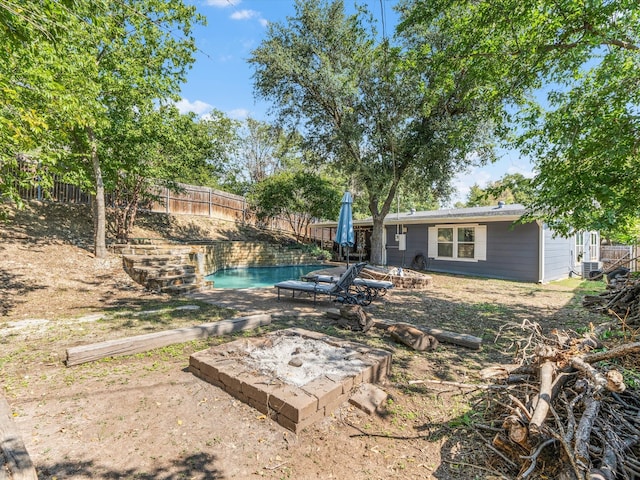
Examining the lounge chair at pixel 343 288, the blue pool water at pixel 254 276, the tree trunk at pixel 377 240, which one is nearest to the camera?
the lounge chair at pixel 343 288

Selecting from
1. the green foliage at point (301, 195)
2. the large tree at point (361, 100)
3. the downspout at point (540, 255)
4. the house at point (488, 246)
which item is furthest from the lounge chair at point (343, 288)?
the green foliage at point (301, 195)

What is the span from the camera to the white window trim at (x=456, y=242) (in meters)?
12.4

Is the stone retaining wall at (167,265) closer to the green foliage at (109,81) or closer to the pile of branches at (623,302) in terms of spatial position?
the green foliage at (109,81)

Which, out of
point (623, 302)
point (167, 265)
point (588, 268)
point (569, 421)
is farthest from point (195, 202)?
point (588, 268)

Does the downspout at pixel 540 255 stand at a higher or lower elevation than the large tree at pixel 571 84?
lower

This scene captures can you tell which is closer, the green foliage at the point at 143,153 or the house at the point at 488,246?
the green foliage at the point at 143,153

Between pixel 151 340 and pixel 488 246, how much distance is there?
12130 millimetres

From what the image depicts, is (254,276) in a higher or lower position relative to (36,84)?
lower

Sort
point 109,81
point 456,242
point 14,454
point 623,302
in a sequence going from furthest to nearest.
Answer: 1. point 456,242
2. point 109,81
3. point 623,302
4. point 14,454

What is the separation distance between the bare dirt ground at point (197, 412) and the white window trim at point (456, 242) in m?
6.73

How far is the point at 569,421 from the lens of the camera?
2027mm

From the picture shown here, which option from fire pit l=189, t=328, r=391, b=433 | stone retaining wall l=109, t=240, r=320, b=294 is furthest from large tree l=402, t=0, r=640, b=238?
stone retaining wall l=109, t=240, r=320, b=294

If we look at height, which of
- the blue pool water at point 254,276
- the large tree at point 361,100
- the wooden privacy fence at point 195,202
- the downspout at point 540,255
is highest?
the large tree at point 361,100

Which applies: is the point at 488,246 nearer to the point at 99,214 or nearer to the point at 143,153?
the point at 143,153
